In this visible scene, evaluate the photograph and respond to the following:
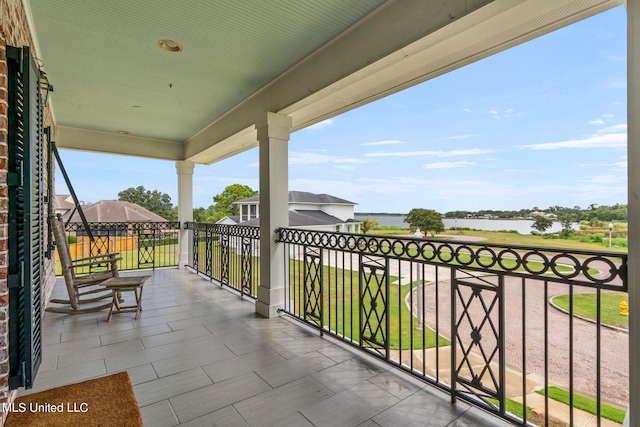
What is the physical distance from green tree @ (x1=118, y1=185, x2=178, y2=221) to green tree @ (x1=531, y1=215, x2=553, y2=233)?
25.1m

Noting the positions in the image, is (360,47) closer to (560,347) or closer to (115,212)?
(560,347)

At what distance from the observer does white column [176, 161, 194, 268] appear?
6.48m

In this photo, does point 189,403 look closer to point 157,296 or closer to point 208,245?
point 157,296

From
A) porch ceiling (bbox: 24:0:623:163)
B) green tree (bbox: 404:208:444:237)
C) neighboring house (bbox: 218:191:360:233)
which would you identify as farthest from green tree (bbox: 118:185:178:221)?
green tree (bbox: 404:208:444:237)

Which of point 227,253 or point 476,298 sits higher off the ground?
point 227,253

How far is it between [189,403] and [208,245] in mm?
3837

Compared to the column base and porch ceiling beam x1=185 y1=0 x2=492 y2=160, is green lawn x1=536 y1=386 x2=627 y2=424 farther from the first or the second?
porch ceiling beam x1=185 y1=0 x2=492 y2=160

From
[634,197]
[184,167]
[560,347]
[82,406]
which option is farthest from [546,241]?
[560,347]

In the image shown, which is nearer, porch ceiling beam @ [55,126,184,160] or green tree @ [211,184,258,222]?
porch ceiling beam @ [55,126,184,160]

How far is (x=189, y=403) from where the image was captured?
1.90 metres

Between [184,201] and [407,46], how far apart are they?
229 inches

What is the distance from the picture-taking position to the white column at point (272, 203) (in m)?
3.53

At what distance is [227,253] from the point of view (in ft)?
16.1

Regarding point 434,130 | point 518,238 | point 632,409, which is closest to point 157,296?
point 518,238
